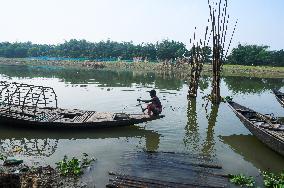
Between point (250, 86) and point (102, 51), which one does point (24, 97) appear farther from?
point (102, 51)

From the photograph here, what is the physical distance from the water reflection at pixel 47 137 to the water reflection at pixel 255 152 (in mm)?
3387

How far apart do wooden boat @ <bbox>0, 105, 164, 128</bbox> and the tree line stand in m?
Result: 40.4

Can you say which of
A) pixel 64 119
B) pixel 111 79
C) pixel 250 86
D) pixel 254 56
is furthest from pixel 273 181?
pixel 254 56

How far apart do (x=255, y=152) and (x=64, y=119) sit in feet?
27.2

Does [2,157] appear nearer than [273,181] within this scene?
No

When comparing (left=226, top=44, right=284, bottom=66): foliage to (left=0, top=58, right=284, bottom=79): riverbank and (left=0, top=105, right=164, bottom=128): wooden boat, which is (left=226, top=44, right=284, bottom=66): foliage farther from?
(left=0, top=105, right=164, bottom=128): wooden boat

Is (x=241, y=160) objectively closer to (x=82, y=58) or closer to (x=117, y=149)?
(x=117, y=149)

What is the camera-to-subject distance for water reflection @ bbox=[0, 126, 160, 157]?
42.8 feet

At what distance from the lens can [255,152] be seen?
1396cm

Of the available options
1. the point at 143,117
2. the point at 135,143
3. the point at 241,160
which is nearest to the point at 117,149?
the point at 135,143

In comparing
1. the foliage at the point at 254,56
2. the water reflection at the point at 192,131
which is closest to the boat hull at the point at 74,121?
the water reflection at the point at 192,131

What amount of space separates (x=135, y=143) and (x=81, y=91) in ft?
51.4

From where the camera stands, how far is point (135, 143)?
14.3 m

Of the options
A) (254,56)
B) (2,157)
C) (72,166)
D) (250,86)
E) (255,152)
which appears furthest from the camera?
(254,56)
